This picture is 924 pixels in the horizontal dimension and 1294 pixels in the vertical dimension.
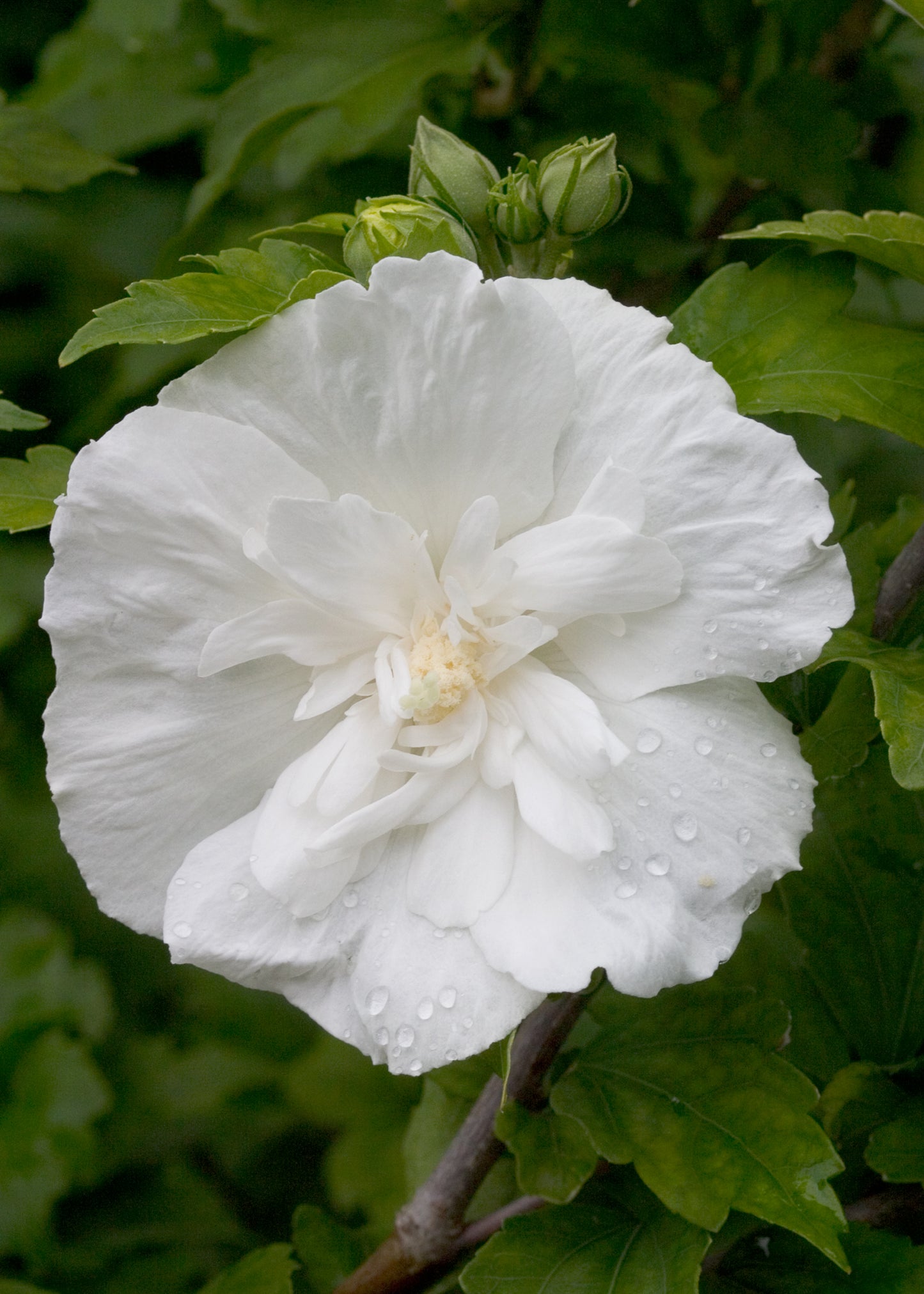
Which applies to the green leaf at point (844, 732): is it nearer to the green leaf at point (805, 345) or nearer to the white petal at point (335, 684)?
the green leaf at point (805, 345)

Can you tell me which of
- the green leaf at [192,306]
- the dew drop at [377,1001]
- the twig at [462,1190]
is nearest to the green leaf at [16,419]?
the green leaf at [192,306]

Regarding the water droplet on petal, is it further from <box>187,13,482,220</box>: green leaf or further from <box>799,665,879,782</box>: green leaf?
<box>187,13,482,220</box>: green leaf

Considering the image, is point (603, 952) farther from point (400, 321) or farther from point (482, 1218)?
point (482, 1218)

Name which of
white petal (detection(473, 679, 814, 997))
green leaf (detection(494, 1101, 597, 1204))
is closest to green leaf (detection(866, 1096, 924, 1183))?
green leaf (detection(494, 1101, 597, 1204))

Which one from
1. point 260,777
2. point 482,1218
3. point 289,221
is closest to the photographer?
point 260,777

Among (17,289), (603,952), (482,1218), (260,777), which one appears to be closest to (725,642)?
(603,952)

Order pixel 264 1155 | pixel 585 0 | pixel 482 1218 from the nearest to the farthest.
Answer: pixel 482 1218 → pixel 585 0 → pixel 264 1155
